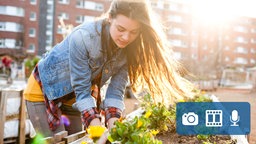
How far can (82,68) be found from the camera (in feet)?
4.42

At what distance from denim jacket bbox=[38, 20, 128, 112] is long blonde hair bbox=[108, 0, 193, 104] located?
0.16ft

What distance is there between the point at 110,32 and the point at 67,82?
27cm

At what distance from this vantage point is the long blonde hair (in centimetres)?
126

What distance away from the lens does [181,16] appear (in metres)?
18.7

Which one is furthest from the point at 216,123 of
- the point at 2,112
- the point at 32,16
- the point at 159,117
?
the point at 32,16

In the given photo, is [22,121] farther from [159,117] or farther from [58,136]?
[58,136]

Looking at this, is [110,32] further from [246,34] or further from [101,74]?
[246,34]

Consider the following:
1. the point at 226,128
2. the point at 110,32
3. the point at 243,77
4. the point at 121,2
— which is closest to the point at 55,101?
the point at 110,32

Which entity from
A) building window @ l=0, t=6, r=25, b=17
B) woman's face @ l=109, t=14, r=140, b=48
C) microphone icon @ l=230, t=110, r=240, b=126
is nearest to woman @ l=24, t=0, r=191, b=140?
woman's face @ l=109, t=14, r=140, b=48

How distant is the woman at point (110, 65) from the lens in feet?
4.18

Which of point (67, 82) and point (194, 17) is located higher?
point (194, 17)

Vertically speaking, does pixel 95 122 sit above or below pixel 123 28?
below

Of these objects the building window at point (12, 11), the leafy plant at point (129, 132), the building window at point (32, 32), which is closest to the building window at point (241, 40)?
the building window at point (32, 32)

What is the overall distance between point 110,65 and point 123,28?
23 centimetres
